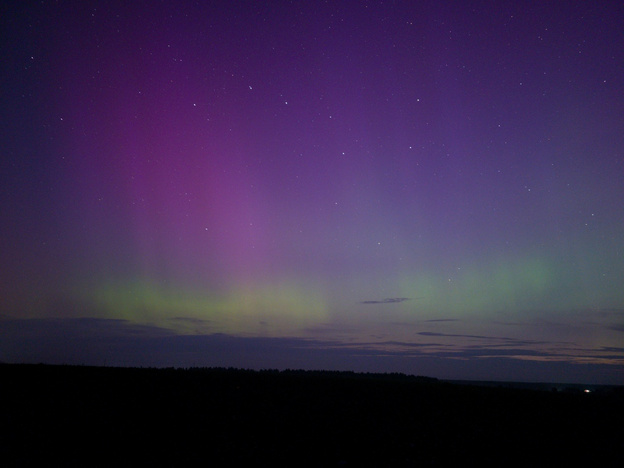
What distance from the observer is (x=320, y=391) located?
19516mm

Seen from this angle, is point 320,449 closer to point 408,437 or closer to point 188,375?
point 408,437

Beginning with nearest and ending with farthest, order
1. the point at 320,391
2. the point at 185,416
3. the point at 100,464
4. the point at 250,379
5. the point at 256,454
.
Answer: the point at 100,464 < the point at 256,454 < the point at 185,416 < the point at 320,391 < the point at 250,379

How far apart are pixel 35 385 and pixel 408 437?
14366 millimetres

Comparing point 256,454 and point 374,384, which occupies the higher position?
point 374,384

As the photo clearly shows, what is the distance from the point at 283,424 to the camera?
1507 centimetres

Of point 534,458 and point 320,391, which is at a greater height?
point 320,391

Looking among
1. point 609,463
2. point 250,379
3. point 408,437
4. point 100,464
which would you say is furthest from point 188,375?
point 609,463

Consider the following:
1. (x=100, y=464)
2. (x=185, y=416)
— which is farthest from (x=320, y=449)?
(x=100, y=464)

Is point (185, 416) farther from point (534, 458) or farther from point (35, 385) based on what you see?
point (534, 458)

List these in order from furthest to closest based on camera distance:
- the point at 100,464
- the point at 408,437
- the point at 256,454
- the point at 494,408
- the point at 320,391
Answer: the point at 320,391 → the point at 494,408 → the point at 408,437 → the point at 256,454 → the point at 100,464

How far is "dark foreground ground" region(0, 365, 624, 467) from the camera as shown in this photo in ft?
41.8

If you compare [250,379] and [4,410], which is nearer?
[4,410]

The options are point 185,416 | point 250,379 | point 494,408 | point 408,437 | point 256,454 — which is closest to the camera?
point 256,454

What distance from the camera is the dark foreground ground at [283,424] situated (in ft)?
41.8
